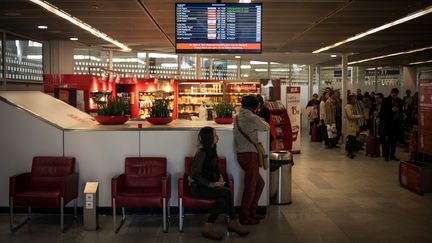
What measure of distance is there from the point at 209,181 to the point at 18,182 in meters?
2.36

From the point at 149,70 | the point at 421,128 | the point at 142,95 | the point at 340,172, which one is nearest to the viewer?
the point at 421,128

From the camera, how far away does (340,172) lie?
9.94 meters

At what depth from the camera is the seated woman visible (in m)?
5.33

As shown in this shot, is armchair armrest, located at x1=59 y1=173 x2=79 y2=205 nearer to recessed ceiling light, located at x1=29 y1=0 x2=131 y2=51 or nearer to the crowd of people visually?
recessed ceiling light, located at x1=29 y1=0 x2=131 y2=51

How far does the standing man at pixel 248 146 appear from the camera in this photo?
19.0 ft

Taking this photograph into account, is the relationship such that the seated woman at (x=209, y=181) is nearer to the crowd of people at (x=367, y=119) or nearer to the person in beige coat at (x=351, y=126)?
the crowd of people at (x=367, y=119)

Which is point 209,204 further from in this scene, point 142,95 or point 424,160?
point 142,95

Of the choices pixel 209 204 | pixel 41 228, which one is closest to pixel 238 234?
pixel 209 204

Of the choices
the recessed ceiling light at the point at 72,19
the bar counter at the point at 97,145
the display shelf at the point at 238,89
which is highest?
the recessed ceiling light at the point at 72,19

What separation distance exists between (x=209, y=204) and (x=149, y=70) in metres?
13.1

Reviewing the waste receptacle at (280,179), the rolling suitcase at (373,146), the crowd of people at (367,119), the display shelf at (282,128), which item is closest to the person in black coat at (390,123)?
the crowd of people at (367,119)

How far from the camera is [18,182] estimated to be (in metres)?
5.87

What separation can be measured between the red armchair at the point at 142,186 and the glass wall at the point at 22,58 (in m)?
5.32

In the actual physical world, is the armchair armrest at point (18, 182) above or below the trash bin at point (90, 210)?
above
